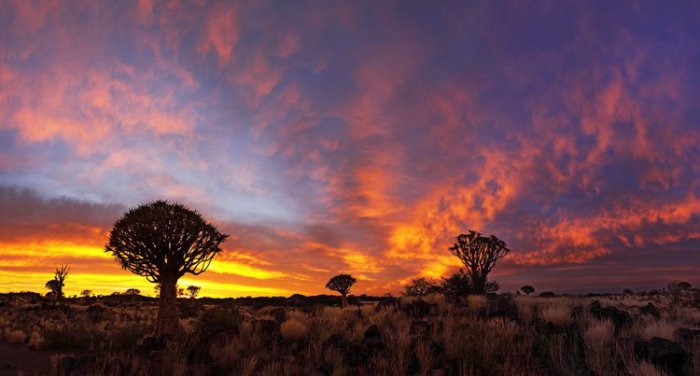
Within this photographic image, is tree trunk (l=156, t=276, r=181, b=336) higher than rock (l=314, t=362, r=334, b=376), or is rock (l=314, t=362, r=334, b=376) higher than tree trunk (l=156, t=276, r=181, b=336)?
tree trunk (l=156, t=276, r=181, b=336)

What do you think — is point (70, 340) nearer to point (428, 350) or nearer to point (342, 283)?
point (428, 350)

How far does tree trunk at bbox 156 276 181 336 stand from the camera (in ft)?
56.4

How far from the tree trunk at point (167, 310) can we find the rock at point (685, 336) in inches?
637

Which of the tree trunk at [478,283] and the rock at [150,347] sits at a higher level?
the tree trunk at [478,283]

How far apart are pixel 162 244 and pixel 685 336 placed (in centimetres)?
1740

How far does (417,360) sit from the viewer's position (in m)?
9.53

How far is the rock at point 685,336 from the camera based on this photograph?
10.0 metres

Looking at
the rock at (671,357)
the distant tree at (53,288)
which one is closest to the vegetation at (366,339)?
the rock at (671,357)

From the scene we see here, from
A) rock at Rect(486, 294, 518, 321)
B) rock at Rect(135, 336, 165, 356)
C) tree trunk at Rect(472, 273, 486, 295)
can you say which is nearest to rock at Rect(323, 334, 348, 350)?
rock at Rect(135, 336, 165, 356)

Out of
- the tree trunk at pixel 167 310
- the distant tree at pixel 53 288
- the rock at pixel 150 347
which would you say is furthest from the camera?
the distant tree at pixel 53 288

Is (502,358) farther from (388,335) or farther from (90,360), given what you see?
(90,360)

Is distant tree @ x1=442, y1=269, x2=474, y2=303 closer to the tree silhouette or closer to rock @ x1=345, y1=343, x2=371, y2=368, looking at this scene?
rock @ x1=345, y1=343, x2=371, y2=368

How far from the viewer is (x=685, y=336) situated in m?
10.3

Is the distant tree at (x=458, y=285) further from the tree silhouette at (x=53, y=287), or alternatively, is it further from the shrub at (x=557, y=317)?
the tree silhouette at (x=53, y=287)
